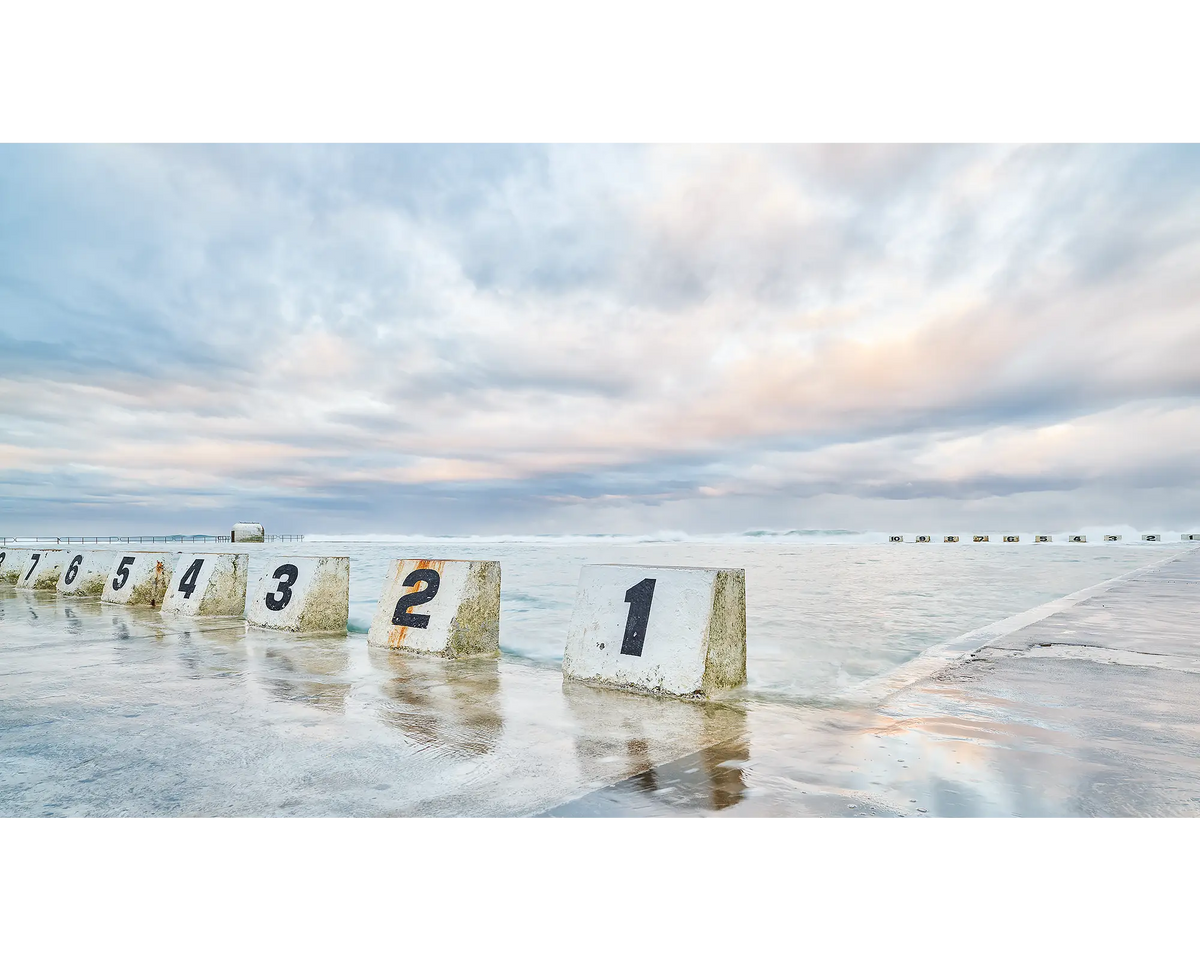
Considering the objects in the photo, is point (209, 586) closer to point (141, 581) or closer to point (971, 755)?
point (141, 581)

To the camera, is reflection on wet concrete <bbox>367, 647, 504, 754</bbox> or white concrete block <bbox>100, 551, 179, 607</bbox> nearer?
reflection on wet concrete <bbox>367, 647, 504, 754</bbox>

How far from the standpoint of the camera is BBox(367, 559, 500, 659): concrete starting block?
7.23 meters

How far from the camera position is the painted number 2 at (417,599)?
7496mm

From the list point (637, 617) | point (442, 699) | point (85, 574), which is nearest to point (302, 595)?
point (442, 699)

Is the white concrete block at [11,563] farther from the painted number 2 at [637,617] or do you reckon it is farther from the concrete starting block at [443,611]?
the painted number 2 at [637,617]

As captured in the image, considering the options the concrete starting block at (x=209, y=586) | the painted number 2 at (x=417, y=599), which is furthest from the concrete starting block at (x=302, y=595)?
the painted number 2 at (x=417, y=599)

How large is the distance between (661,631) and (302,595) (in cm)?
597

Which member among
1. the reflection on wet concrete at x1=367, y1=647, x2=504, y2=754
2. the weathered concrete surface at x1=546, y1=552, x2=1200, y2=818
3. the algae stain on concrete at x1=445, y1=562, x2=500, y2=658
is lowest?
the reflection on wet concrete at x1=367, y1=647, x2=504, y2=754

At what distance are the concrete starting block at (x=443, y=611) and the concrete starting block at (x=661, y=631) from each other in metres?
1.62

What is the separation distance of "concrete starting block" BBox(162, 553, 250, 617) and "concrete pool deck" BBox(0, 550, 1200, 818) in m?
3.55

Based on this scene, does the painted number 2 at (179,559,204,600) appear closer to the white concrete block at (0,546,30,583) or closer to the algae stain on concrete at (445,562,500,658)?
the algae stain on concrete at (445,562,500,658)

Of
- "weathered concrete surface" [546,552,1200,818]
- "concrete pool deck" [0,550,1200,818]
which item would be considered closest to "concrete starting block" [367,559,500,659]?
"concrete pool deck" [0,550,1200,818]

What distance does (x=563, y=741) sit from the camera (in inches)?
156
